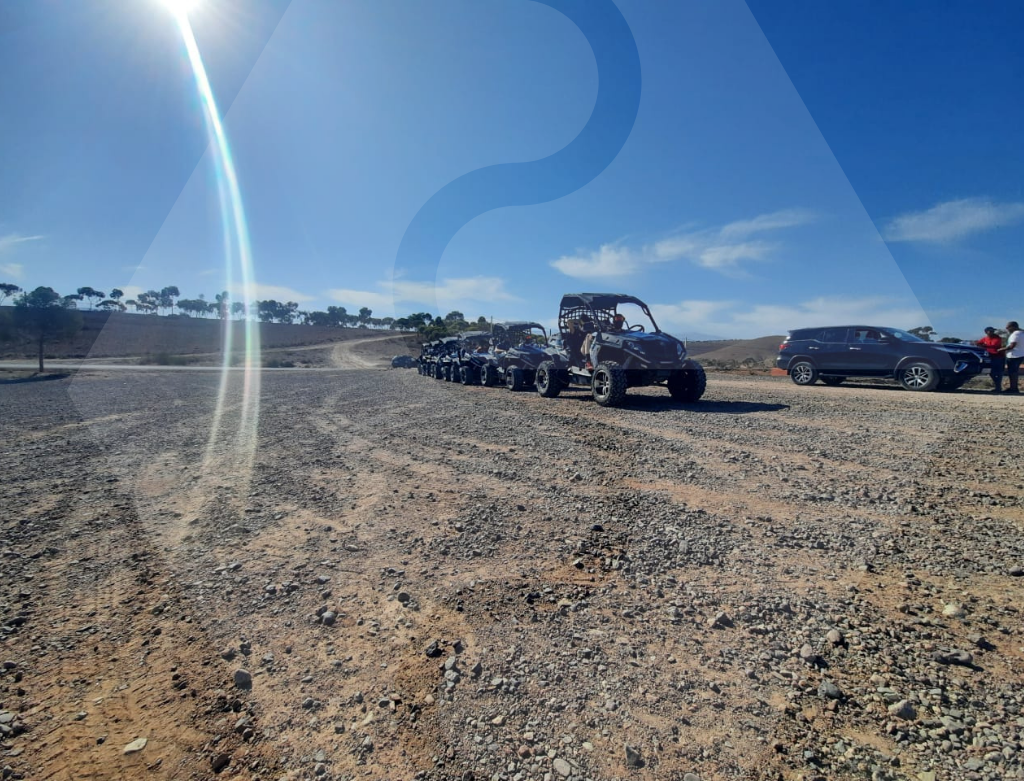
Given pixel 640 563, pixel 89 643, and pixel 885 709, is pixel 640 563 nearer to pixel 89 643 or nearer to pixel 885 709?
pixel 885 709

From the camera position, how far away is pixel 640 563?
334 cm

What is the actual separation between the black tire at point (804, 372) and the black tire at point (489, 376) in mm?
8626

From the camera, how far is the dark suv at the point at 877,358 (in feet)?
35.8

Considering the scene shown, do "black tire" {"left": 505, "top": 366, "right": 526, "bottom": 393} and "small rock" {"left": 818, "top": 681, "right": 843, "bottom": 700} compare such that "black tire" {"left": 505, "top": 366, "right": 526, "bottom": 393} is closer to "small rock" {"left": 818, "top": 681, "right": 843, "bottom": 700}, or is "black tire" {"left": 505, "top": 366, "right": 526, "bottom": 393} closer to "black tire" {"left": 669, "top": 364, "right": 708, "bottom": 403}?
"black tire" {"left": 669, "top": 364, "right": 708, "bottom": 403}

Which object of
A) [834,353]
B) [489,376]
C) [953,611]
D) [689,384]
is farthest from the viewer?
[489,376]

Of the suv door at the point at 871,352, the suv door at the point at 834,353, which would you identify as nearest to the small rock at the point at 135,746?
the suv door at the point at 871,352

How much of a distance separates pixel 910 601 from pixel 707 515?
59.0 inches

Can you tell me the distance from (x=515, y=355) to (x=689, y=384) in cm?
538

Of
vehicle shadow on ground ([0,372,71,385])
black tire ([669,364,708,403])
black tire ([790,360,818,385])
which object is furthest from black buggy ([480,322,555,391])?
vehicle shadow on ground ([0,372,71,385])

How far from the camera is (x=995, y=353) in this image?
1090 cm

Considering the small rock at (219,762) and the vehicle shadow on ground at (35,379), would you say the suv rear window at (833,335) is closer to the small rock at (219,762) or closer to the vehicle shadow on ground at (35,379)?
the small rock at (219,762)

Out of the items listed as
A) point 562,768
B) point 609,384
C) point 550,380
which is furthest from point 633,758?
point 550,380

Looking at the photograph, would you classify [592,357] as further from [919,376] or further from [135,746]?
[135,746]

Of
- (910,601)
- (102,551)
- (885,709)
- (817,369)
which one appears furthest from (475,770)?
(817,369)
